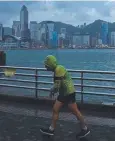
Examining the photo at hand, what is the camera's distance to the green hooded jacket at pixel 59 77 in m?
7.07

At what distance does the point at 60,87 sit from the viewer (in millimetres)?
7219

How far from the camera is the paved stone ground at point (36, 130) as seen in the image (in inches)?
279

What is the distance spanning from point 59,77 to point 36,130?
1.42 m

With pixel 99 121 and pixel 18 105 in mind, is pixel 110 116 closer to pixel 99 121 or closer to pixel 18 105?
pixel 99 121

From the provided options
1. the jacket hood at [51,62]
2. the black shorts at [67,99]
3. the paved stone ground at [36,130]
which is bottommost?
the paved stone ground at [36,130]

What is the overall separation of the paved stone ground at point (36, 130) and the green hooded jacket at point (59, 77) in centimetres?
91

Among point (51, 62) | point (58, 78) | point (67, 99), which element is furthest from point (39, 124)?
point (51, 62)

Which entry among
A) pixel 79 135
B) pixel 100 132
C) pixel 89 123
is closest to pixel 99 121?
pixel 89 123

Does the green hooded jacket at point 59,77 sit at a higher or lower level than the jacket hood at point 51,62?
lower

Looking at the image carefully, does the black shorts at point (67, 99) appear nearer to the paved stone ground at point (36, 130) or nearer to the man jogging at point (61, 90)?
the man jogging at point (61, 90)

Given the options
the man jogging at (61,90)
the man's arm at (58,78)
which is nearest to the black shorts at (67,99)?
the man jogging at (61,90)

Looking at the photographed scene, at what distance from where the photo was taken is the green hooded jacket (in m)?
7.07

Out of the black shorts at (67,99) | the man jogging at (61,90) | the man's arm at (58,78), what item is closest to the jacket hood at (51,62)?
the man jogging at (61,90)

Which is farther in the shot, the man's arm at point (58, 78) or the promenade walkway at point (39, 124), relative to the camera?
the promenade walkway at point (39, 124)
